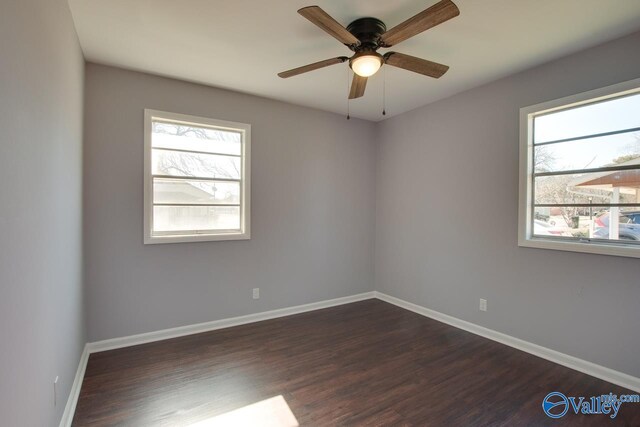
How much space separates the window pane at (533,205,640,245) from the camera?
7.94 ft

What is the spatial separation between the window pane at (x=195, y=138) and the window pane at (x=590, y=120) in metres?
3.22

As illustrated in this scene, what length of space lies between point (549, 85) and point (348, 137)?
7.80 ft

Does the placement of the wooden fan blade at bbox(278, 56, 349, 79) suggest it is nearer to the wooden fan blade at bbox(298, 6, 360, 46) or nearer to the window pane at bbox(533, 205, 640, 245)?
the wooden fan blade at bbox(298, 6, 360, 46)

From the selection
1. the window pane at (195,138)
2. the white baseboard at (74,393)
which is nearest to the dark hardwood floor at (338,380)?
the white baseboard at (74,393)

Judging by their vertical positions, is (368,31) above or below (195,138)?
above

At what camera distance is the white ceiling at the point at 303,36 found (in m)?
2.05

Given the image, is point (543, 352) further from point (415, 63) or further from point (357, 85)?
point (357, 85)

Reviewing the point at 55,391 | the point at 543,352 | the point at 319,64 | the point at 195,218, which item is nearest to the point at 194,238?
the point at 195,218

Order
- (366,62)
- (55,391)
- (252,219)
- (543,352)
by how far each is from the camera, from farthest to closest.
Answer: (252,219)
(543,352)
(366,62)
(55,391)

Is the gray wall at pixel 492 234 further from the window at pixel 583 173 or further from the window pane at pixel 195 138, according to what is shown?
the window pane at pixel 195 138

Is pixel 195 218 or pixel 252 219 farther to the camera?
pixel 252 219

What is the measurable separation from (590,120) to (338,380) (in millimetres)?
3096

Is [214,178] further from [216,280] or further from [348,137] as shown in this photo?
[348,137]

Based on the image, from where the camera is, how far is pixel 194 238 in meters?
3.30
